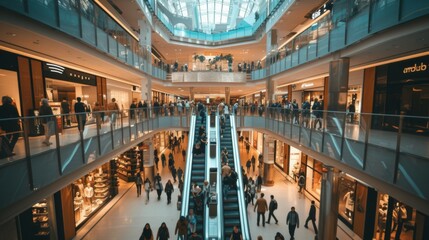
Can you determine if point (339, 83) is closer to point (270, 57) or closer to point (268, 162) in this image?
point (268, 162)

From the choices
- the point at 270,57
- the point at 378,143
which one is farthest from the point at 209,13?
the point at 378,143

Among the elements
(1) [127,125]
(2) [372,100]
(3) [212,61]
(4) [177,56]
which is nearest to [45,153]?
(1) [127,125]

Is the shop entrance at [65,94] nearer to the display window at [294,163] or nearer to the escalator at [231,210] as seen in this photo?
the escalator at [231,210]

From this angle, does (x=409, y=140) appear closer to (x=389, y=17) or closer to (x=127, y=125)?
(x=389, y=17)

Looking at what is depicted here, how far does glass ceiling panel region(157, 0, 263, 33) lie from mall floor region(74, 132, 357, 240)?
81.8 ft

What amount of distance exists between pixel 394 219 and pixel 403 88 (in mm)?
5106

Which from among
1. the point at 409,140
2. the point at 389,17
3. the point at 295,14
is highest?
the point at 295,14

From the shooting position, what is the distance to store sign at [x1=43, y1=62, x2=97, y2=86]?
30.3 feet

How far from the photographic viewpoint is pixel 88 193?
37.7ft

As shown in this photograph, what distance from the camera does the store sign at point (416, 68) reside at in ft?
24.5

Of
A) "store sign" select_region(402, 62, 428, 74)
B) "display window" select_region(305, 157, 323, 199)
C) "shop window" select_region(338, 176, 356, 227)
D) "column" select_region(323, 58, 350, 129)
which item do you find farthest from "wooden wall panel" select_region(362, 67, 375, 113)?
"display window" select_region(305, 157, 323, 199)

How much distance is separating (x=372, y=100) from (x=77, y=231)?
15.0 metres

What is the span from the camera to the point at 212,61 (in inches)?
885

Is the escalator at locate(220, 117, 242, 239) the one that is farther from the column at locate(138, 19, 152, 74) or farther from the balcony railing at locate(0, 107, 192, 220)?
the column at locate(138, 19, 152, 74)
